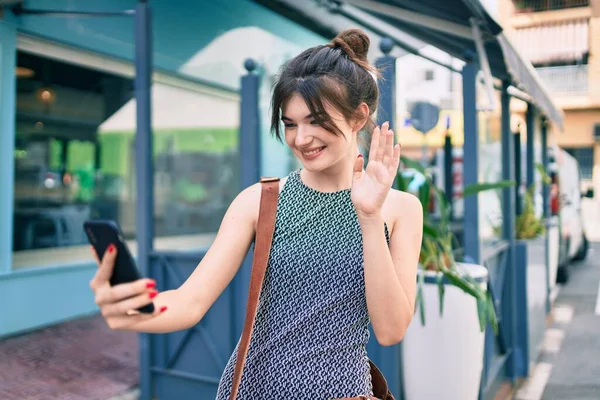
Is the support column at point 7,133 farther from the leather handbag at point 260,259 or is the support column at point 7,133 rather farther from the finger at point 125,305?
the finger at point 125,305

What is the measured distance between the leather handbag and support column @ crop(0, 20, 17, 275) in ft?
17.8

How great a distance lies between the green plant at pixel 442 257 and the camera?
346 cm

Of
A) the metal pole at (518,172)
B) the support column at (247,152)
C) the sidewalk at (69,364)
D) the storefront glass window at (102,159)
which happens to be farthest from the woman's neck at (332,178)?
the metal pole at (518,172)

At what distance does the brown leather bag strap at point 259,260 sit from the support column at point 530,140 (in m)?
6.35

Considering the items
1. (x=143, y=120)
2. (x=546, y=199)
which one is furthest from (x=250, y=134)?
(x=546, y=199)

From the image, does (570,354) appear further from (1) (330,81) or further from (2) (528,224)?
(1) (330,81)

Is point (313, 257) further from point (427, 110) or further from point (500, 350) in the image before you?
point (427, 110)

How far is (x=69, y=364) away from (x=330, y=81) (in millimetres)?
4741

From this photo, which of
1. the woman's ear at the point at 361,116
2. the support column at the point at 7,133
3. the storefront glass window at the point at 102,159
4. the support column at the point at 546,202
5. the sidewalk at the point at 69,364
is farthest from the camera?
the support column at the point at 546,202

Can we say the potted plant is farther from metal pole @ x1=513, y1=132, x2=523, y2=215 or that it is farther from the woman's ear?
metal pole @ x1=513, y1=132, x2=523, y2=215

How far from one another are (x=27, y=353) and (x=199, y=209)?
13.9 feet

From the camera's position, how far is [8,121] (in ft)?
20.2

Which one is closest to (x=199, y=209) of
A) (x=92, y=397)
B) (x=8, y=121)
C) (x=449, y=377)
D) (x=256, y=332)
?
(x=8, y=121)

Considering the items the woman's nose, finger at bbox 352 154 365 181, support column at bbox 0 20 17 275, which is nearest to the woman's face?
the woman's nose
